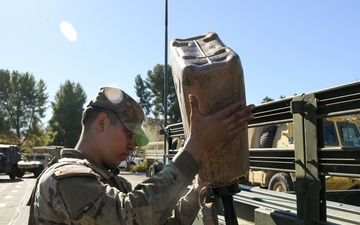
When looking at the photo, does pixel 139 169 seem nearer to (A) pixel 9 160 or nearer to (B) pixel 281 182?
(A) pixel 9 160

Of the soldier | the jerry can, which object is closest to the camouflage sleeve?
the jerry can

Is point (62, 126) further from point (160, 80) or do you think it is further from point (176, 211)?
point (176, 211)

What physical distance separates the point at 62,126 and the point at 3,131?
6677 mm

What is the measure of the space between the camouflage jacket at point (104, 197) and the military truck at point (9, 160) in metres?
20.3

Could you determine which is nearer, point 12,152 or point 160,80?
point 12,152

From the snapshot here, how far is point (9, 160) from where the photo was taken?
20172mm

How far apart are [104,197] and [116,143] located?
0.37 metres

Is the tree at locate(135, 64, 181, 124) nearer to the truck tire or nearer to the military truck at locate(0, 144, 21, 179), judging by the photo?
the military truck at locate(0, 144, 21, 179)

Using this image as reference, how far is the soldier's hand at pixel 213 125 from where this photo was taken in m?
1.36

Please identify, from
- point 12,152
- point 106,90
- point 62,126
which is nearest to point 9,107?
point 62,126

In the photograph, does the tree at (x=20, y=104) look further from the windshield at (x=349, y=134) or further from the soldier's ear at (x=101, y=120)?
the soldier's ear at (x=101, y=120)

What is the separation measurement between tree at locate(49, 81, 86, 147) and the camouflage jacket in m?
43.0

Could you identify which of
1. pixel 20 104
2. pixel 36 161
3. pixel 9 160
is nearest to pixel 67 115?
Result: pixel 20 104

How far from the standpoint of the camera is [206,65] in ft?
4.49
